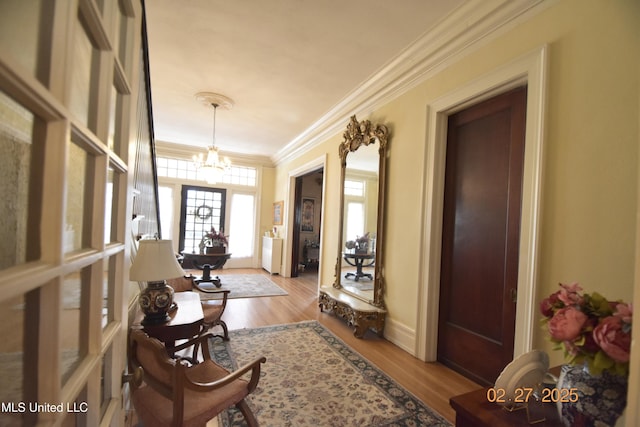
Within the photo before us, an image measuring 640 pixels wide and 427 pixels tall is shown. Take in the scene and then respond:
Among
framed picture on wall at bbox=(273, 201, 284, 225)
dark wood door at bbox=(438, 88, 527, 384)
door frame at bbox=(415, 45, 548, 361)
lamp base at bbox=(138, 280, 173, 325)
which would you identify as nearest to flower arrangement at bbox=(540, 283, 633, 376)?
door frame at bbox=(415, 45, 548, 361)

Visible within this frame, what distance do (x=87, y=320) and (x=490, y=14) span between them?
2927mm

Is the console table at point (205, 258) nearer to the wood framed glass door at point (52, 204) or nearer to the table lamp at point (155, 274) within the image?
the table lamp at point (155, 274)

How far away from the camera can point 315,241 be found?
25.8ft

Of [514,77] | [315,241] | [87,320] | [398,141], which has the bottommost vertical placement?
[315,241]

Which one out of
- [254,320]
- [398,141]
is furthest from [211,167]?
[398,141]

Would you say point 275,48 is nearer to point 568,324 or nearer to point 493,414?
point 568,324

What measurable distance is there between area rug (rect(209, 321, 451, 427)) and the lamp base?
0.81m

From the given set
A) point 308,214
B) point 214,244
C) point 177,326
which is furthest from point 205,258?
point 177,326

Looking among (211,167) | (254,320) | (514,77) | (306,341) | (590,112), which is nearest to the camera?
(590,112)

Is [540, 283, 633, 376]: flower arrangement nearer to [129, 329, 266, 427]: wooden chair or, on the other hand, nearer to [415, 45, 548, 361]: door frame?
[415, 45, 548, 361]: door frame

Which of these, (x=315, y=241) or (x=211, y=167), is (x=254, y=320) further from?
(x=315, y=241)

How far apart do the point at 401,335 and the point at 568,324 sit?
227 centimetres

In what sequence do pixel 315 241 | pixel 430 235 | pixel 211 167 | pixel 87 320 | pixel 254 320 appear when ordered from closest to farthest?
pixel 87 320, pixel 430 235, pixel 254 320, pixel 211 167, pixel 315 241

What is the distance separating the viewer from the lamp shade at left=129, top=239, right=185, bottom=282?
5.74 feet
